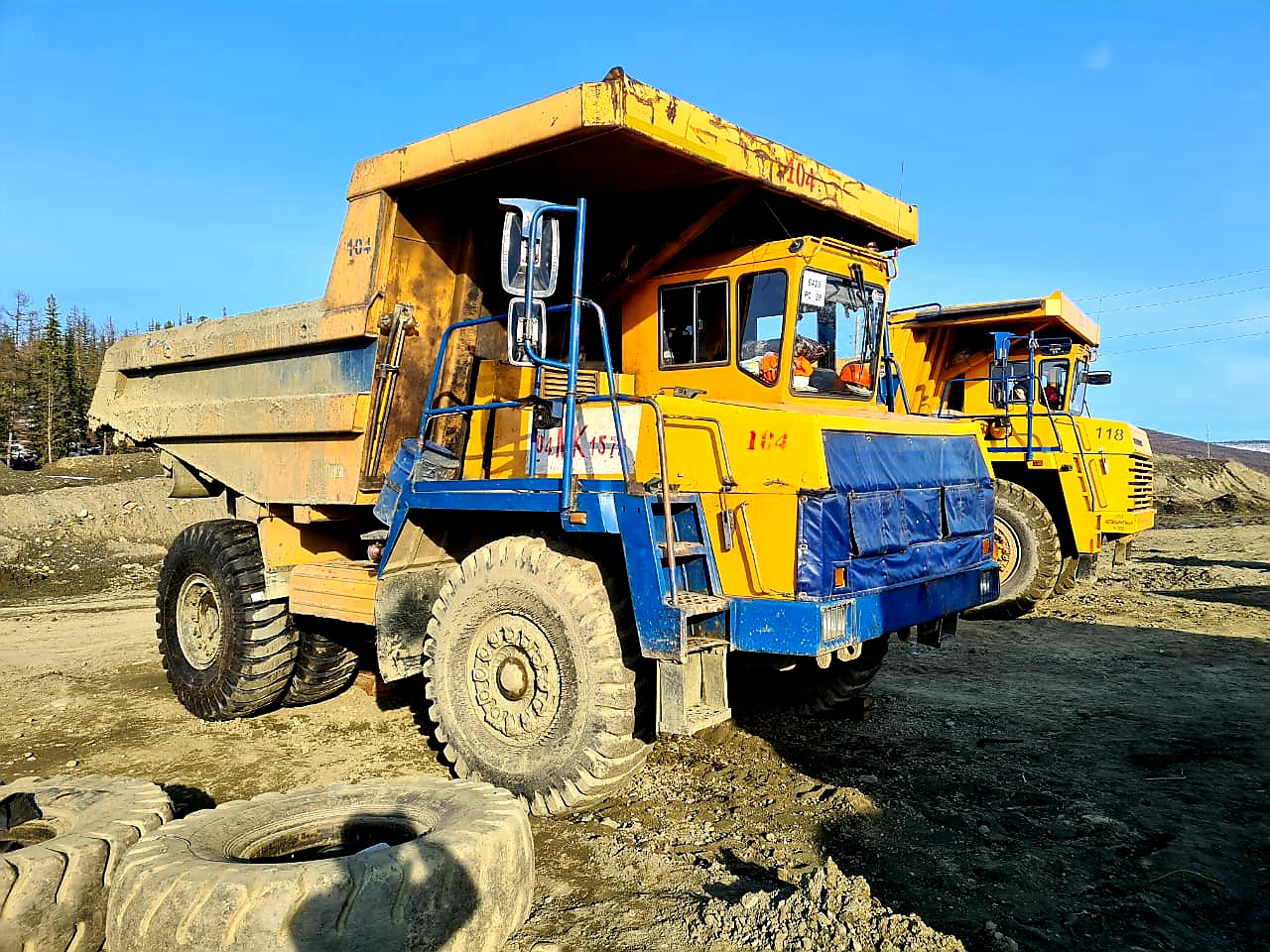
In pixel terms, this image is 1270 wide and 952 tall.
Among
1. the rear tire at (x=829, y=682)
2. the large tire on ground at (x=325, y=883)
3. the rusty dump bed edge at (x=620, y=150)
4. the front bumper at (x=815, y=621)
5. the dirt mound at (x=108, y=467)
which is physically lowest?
the large tire on ground at (x=325, y=883)

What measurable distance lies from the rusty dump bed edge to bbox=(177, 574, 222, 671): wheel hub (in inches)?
120

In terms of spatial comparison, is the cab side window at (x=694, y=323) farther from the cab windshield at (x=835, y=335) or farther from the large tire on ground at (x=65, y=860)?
the large tire on ground at (x=65, y=860)

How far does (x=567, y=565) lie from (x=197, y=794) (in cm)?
248

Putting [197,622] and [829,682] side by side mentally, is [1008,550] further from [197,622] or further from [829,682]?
[197,622]

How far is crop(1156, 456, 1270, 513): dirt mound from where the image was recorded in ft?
87.9

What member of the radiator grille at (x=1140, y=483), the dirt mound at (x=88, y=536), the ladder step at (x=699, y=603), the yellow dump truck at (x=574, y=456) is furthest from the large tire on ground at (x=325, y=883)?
the dirt mound at (x=88, y=536)

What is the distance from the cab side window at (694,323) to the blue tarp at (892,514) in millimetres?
1139

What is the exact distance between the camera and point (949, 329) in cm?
1133

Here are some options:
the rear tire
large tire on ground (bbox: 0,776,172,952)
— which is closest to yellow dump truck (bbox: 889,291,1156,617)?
the rear tire

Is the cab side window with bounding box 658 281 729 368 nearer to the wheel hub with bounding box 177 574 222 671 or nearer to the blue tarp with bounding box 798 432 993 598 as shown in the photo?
the blue tarp with bounding box 798 432 993 598

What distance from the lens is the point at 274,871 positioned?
2947mm

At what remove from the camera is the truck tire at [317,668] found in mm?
6285

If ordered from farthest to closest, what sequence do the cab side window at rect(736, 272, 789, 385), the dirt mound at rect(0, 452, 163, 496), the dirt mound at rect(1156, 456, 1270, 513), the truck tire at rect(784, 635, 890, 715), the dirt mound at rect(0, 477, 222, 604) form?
1. the dirt mound at rect(1156, 456, 1270, 513)
2. the dirt mound at rect(0, 452, 163, 496)
3. the dirt mound at rect(0, 477, 222, 604)
4. the truck tire at rect(784, 635, 890, 715)
5. the cab side window at rect(736, 272, 789, 385)

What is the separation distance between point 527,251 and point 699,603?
1.70 meters
